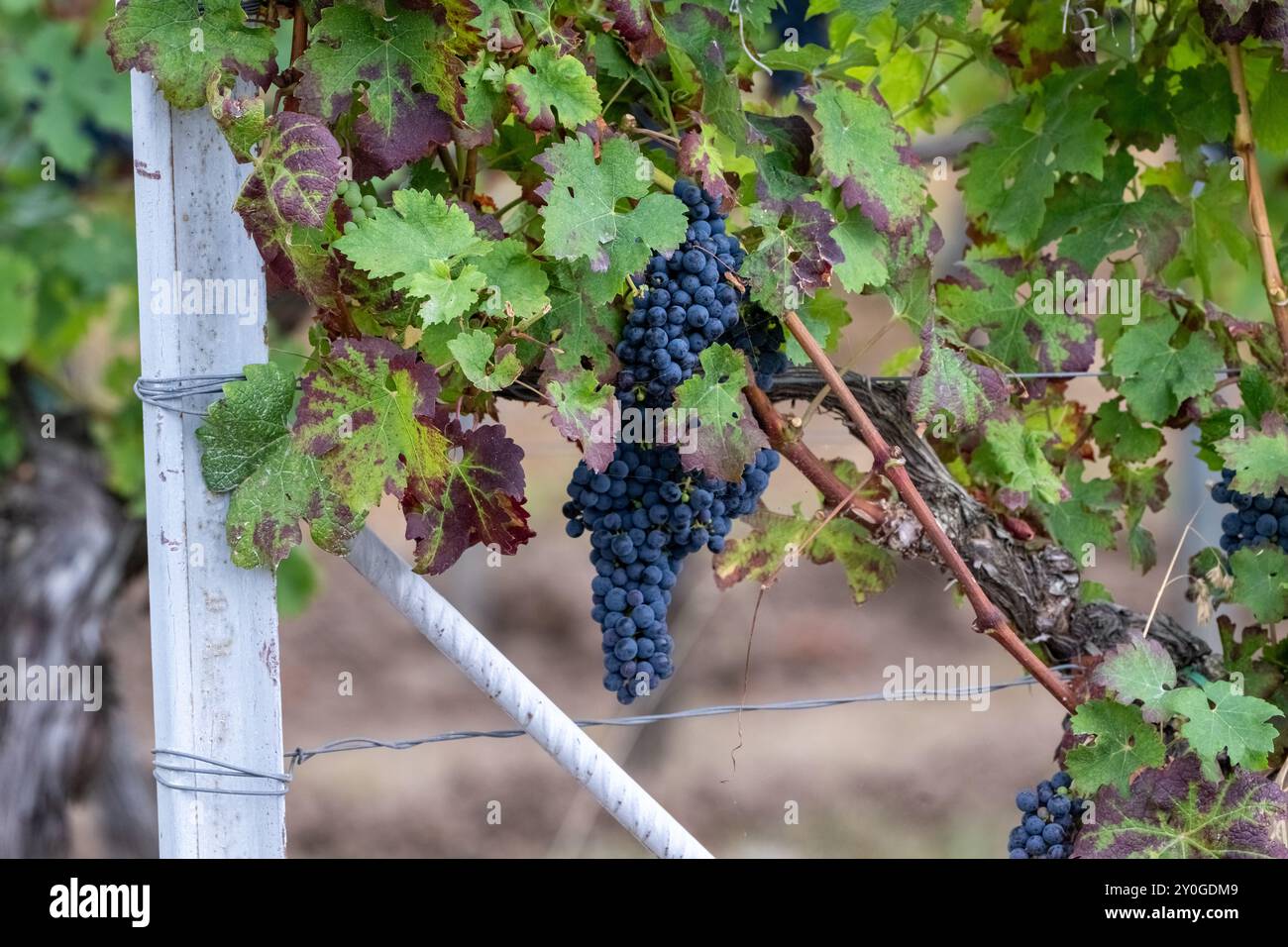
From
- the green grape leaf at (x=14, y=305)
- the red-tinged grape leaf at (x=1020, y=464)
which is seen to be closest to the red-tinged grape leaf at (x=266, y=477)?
the red-tinged grape leaf at (x=1020, y=464)

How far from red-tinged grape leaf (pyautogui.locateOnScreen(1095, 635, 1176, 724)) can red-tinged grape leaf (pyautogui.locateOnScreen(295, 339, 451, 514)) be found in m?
0.92

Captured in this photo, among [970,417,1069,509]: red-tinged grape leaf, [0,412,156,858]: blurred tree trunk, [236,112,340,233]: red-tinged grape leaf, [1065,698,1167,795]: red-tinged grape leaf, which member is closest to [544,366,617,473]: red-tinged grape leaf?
[236,112,340,233]: red-tinged grape leaf

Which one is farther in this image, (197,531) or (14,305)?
(14,305)

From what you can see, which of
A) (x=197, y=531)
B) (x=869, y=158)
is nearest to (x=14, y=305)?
(x=197, y=531)

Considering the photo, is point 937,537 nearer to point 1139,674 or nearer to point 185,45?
point 1139,674

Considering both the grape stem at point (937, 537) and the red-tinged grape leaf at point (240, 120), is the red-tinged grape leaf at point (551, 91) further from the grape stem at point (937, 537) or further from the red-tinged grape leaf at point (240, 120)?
the grape stem at point (937, 537)

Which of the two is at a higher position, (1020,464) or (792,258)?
(792,258)

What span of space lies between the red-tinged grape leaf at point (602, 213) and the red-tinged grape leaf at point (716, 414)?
0.47ft

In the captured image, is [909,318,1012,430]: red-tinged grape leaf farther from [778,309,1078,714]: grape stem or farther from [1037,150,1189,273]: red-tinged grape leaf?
[1037,150,1189,273]: red-tinged grape leaf

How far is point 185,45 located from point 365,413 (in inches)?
17.0

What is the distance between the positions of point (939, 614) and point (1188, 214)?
17.9 feet

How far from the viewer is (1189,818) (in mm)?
1623
